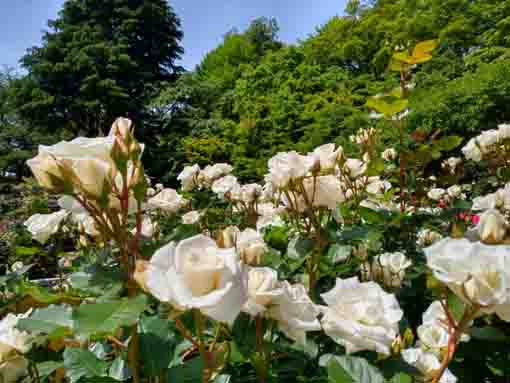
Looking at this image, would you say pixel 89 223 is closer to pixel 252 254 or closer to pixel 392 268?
pixel 252 254

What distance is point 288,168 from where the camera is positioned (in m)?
0.88

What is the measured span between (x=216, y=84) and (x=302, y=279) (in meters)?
15.2

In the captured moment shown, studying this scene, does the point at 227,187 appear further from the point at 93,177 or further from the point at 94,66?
the point at 94,66

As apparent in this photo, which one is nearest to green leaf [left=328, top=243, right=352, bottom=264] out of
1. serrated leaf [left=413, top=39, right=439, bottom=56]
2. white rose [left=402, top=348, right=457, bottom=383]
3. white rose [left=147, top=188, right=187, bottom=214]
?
white rose [left=402, top=348, right=457, bottom=383]

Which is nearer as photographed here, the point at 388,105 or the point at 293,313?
the point at 293,313

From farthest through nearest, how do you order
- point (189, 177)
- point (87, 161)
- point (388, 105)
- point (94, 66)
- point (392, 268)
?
1. point (94, 66)
2. point (189, 177)
3. point (388, 105)
4. point (392, 268)
5. point (87, 161)

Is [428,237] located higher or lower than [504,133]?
lower

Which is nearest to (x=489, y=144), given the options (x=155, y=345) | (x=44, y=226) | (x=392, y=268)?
(x=392, y=268)

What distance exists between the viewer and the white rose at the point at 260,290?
1.73 ft

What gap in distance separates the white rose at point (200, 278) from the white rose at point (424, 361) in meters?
0.37

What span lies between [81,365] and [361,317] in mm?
421

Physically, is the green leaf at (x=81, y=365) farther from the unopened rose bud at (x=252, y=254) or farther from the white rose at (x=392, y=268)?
the white rose at (x=392, y=268)

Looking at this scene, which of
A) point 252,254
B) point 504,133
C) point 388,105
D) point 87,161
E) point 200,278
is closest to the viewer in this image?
point 200,278

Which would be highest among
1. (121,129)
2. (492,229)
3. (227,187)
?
(121,129)
